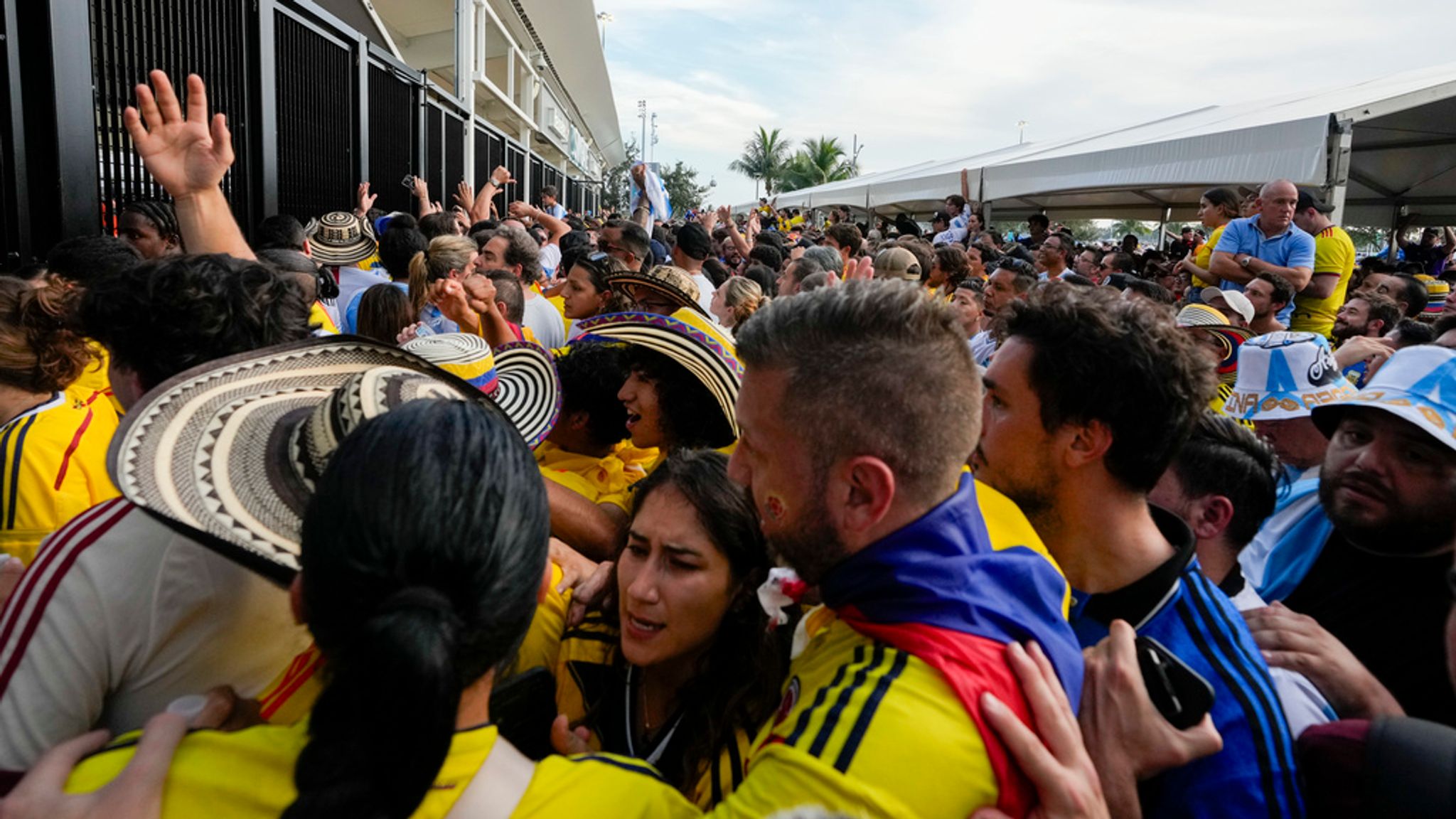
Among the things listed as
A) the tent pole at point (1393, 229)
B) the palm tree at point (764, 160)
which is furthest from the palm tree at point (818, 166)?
the tent pole at point (1393, 229)

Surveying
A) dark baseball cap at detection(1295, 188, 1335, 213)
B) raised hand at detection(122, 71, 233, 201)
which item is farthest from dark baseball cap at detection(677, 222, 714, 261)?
dark baseball cap at detection(1295, 188, 1335, 213)

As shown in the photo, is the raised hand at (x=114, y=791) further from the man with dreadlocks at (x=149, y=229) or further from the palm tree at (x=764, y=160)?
the palm tree at (x=764, y=160)

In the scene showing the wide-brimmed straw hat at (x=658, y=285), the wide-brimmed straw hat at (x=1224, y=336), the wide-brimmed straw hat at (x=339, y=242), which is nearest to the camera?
the wide-brimmed straw hat at (x=658, y=285)

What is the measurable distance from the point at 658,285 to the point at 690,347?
2.90ft

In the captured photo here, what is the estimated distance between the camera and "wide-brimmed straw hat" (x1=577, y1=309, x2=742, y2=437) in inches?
113

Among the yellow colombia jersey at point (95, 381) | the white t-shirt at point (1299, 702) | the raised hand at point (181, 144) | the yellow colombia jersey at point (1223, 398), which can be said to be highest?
the raised hand at point (181, 144)

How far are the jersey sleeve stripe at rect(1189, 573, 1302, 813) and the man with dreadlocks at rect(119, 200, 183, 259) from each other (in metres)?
5.34

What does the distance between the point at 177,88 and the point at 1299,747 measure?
24.3 feet

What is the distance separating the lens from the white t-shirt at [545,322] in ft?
18.8

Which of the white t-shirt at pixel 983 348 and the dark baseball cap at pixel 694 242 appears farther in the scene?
the dark baseball cap at pixel 694 242

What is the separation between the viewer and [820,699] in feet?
4.24

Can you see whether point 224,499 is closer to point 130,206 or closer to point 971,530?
point 971,530

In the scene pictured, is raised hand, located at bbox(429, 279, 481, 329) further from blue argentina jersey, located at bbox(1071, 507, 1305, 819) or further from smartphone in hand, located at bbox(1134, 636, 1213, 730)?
smartphone in hand, located at bbox(1134, 636, 1213, 730)

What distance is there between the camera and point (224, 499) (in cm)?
145
